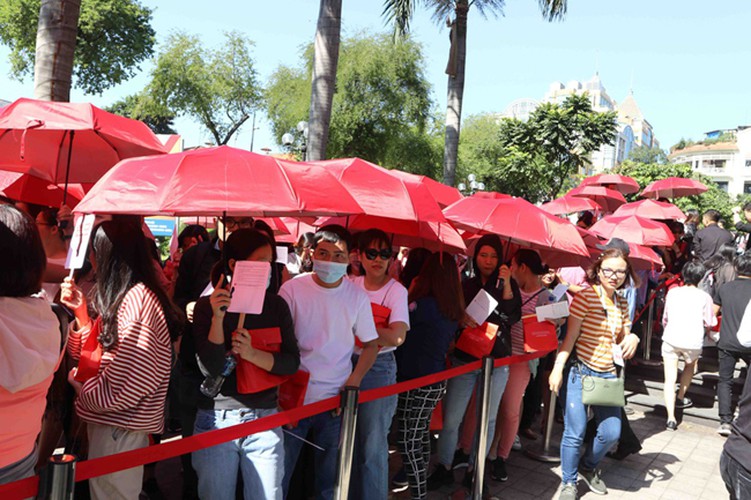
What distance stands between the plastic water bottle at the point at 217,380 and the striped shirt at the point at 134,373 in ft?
0.64

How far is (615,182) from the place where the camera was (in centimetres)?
1284

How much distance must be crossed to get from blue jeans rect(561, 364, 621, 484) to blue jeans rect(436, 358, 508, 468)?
1.86 feet

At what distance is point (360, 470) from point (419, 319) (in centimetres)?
113

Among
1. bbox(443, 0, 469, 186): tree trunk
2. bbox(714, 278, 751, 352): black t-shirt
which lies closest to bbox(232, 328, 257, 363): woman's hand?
bbox(714, 278, 751, 352): black t-shirt

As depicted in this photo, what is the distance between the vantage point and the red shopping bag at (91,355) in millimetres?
2944

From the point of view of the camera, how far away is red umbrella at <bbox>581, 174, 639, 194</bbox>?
42.6 ft

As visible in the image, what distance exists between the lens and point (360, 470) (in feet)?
13.0

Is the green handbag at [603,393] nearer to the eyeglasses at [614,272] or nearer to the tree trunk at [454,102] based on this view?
the eyeglasses at [614,272]

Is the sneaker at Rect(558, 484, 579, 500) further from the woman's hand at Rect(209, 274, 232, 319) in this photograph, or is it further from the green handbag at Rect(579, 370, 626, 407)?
Answer: the woman's hand at Rect(209, 274, 232, 319)

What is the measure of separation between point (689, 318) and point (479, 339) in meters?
3.87

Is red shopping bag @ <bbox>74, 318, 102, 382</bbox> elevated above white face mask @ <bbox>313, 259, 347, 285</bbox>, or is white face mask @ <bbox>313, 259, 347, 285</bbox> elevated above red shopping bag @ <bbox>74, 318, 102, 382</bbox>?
white face mask @ <bbox>313, 259, 347, 285</bbox>

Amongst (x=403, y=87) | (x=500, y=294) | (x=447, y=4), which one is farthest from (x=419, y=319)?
(x=403, y=87)

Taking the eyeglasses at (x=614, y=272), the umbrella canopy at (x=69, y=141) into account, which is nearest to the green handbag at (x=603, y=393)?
the eyeglasses at (x=614, y=272)

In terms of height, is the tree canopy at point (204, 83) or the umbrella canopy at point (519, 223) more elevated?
the tree canopy at point (204, 83)
